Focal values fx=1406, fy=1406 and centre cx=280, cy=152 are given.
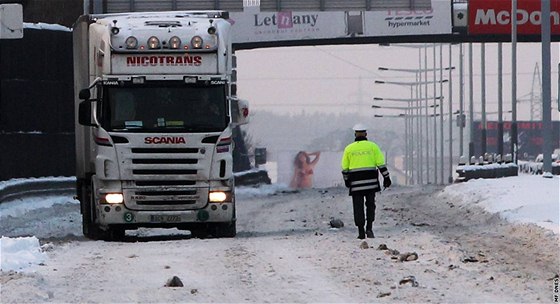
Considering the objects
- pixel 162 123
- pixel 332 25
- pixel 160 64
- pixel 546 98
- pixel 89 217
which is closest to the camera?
pixel 162 123

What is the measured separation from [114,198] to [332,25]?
38.6 metres

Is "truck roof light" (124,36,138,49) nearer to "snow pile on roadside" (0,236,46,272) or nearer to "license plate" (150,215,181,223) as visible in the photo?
"license plate" (150,215,181,223)

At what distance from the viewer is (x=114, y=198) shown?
2083cm

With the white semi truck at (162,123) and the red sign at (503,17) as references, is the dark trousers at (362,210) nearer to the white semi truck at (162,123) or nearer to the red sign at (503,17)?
the white semi truck at (162,123)

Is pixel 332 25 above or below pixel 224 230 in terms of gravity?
above

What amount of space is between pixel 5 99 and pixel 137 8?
47.7 ft

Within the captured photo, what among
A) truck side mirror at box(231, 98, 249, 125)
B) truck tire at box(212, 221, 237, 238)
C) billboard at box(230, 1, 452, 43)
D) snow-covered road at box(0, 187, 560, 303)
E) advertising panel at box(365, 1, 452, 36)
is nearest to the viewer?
snow-covered road at box(0, 187, 560, 303)

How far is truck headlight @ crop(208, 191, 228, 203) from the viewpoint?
21.0m

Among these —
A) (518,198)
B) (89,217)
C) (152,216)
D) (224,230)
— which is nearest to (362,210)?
(224,230)

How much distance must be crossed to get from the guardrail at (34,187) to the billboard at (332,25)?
2489cm

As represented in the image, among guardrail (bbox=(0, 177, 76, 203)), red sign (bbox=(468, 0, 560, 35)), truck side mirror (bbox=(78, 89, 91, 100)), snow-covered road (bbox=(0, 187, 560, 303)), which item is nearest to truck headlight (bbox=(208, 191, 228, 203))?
snow-covered road (bbox=(0, 187, 560, 303))

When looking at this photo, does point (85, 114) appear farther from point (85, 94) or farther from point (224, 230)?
point (224, 230)

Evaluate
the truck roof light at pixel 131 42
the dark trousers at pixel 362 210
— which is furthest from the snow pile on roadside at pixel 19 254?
the dark trousers at pixel 362 210

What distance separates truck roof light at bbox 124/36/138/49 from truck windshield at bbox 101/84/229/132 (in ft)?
2.00
